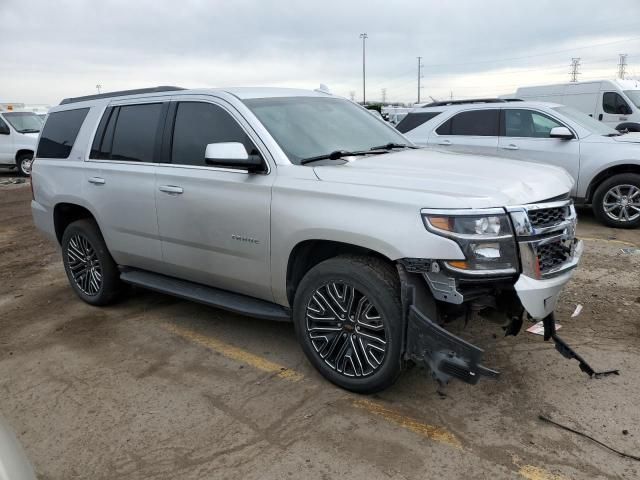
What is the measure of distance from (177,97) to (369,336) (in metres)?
2.54

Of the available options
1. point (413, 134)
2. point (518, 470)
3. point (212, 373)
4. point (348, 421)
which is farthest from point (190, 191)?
point (413, 134)

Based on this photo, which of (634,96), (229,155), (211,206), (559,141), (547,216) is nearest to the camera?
(547,216)

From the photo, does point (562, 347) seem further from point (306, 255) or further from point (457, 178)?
point (306, 255)

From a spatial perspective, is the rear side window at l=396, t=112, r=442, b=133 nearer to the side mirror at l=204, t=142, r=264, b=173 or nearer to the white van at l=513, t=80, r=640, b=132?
the side mirror at l=204, t=142, r=264, b=173

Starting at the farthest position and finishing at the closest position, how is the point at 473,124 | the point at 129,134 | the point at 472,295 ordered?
the point at 473,124
the point at 129,134
the point at 472,295

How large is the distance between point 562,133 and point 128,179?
6326mm

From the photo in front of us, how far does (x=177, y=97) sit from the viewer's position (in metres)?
4.51

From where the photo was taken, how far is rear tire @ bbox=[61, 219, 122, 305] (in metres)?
5.16

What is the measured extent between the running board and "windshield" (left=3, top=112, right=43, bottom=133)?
590 inches

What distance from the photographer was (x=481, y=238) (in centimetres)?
295

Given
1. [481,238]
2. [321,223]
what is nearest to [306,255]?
[321,223]

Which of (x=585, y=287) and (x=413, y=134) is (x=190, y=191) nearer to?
(x=585, y=287)

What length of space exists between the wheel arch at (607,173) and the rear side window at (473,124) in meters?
1.69

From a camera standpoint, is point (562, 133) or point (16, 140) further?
point (16, 140)
